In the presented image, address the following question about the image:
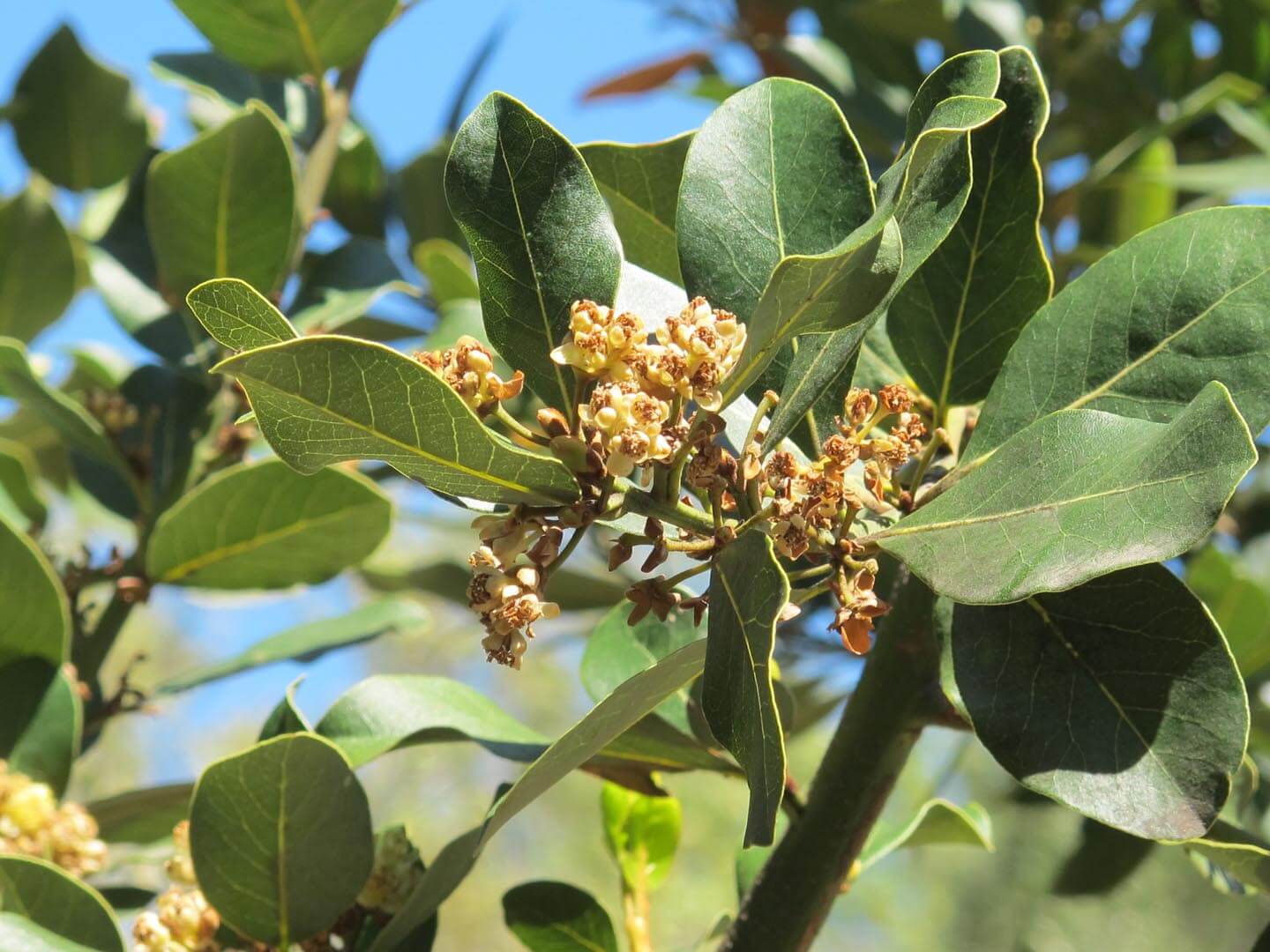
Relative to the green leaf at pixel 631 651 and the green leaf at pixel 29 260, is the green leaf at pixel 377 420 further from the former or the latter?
the green leaf at pixel 29 260

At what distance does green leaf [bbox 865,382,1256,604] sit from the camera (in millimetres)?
617

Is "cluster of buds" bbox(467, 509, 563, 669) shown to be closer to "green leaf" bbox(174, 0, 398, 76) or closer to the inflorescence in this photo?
the inflorescence

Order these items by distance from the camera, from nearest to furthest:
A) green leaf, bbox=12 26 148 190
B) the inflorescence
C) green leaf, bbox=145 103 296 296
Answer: the inflorescence, green leaf, bbox=145 103 296 296, green leaf, bbox=12 26 148 190

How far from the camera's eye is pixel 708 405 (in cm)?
73

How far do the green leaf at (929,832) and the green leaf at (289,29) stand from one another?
1025mm

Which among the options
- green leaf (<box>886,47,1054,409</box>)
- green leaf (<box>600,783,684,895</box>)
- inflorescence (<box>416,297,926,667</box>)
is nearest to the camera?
inflorescence (<box>416,297,926,667</box>)

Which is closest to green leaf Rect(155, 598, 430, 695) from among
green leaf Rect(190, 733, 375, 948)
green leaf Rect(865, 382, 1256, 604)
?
green leaf Rect(190, 733, 375, 948)

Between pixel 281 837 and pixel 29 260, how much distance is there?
1.08 metres

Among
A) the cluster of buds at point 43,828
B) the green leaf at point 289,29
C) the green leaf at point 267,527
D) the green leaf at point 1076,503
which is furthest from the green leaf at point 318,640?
the green leaf at point 1076,503

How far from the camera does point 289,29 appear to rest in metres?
1.49

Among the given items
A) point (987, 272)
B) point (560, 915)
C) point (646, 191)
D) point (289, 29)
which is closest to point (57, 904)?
point (560, 915)

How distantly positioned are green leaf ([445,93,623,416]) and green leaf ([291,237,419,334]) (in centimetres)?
76

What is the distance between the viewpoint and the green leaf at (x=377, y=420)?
0.64 m

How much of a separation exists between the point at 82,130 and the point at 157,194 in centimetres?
37
